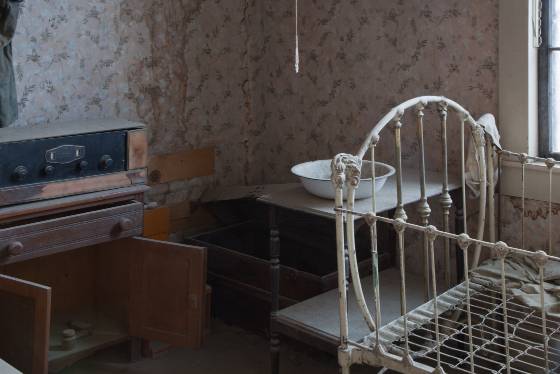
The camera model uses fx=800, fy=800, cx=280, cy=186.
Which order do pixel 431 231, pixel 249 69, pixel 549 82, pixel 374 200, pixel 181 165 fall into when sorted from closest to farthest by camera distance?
pixel 431 231 → pixel 374 200 → pixel 549 82 → pixel 181 165 → pixel 249 69

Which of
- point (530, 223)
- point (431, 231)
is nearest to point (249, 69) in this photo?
point (530, 223)

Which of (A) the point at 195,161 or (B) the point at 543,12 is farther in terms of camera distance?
(A) the point at 195,161

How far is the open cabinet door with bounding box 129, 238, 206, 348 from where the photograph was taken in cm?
303

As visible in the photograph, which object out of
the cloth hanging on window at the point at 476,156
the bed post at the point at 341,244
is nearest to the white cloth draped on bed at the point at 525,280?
the cloth hanging on window at the point at 476,156

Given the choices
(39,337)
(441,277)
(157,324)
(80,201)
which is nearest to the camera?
(39,337)

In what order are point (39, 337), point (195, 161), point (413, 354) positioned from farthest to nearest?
1. point (195, 161)
2. point (39, 337)
3. point (413, 354)

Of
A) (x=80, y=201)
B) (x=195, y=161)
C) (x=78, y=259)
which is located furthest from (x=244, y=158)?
(x=80, y=201)

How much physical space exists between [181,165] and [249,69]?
0.61 meters

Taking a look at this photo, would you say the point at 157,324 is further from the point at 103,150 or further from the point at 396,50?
the point at 396,50

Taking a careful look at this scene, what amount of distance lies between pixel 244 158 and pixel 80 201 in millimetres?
1299

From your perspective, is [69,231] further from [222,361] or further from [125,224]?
[222,361]

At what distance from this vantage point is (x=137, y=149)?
307 centimetres

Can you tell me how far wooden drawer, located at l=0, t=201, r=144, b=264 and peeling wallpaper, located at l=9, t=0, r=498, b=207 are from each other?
0.58 metres

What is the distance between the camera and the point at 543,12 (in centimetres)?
296
